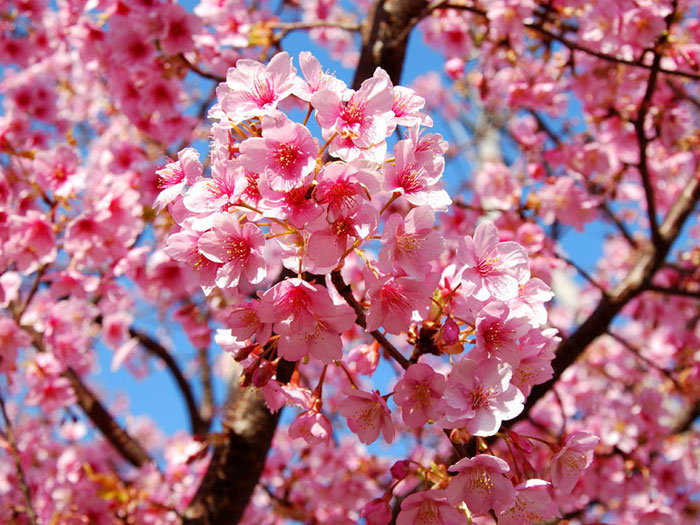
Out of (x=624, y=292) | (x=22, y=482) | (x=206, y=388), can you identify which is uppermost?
(x=624, y=292)

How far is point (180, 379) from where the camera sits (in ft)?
13.8

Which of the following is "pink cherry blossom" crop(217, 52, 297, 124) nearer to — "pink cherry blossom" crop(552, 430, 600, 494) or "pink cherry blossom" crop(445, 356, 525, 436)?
"pink cherry blossom" crop(445, 356, 525, 436)

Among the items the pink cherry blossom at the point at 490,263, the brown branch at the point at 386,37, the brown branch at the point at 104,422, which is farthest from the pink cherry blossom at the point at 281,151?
the brown branch at the point at 104,422

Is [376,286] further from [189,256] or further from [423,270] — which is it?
[189,256]

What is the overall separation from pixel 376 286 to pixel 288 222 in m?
0.23

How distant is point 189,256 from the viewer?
1.27 m

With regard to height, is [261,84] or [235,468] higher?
[261,84]

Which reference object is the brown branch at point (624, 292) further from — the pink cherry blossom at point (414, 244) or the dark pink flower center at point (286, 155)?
the dark pink flower center at point (286, 155)

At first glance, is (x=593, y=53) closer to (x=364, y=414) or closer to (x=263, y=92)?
(x=263, y=92)

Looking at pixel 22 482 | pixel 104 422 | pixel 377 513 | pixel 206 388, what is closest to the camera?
pixel 377 513

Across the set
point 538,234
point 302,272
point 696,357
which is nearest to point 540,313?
point 302,272

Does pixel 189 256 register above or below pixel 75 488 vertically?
above

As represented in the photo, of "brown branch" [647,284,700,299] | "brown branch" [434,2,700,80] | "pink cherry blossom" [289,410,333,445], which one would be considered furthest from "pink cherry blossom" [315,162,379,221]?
"brown branch" [647,284,700,299]

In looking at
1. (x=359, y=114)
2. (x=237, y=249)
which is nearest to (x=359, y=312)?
(x=237, y=249)
